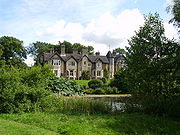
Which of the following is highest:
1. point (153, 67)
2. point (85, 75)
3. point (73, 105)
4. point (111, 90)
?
point (85, 75)

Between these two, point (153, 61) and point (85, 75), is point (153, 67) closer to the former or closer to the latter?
point (153, 61)

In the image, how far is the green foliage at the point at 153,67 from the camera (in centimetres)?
1105

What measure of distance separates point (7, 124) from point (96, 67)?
181 feet

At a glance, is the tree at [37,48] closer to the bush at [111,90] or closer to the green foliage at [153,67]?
the bush at [111,90]

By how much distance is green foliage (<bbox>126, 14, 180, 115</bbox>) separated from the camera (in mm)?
11047

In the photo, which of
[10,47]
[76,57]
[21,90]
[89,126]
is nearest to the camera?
[89,126]

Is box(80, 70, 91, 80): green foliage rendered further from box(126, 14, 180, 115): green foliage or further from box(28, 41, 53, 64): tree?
box(126, 14, 180, 115): green foliage

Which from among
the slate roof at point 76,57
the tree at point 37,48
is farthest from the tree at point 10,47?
the tree at point 37,48

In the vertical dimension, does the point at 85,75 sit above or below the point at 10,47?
below

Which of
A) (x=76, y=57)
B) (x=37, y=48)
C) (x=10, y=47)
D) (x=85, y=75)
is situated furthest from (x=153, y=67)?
(x=37, y=48)

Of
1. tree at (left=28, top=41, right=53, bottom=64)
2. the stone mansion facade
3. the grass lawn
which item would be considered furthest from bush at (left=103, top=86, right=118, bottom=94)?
tree at (left=28, top=41, right=53, bottom=64)

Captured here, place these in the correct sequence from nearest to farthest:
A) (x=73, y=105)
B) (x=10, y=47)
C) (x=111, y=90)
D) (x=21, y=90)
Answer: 1. (x=21, y=90)
2. (x=73, y=105)
3. (x=111, y=90)
4. (x=10, y=47)

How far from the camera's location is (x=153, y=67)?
449 inches

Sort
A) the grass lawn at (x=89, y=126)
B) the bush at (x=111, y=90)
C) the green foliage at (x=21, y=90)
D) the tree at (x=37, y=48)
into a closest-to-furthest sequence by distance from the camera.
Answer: the grass lawn at (x=89, y=126), the green foliage at (x=21, y=90), the bush at (x=111, y=90), the tree at (x=37, y=48)
